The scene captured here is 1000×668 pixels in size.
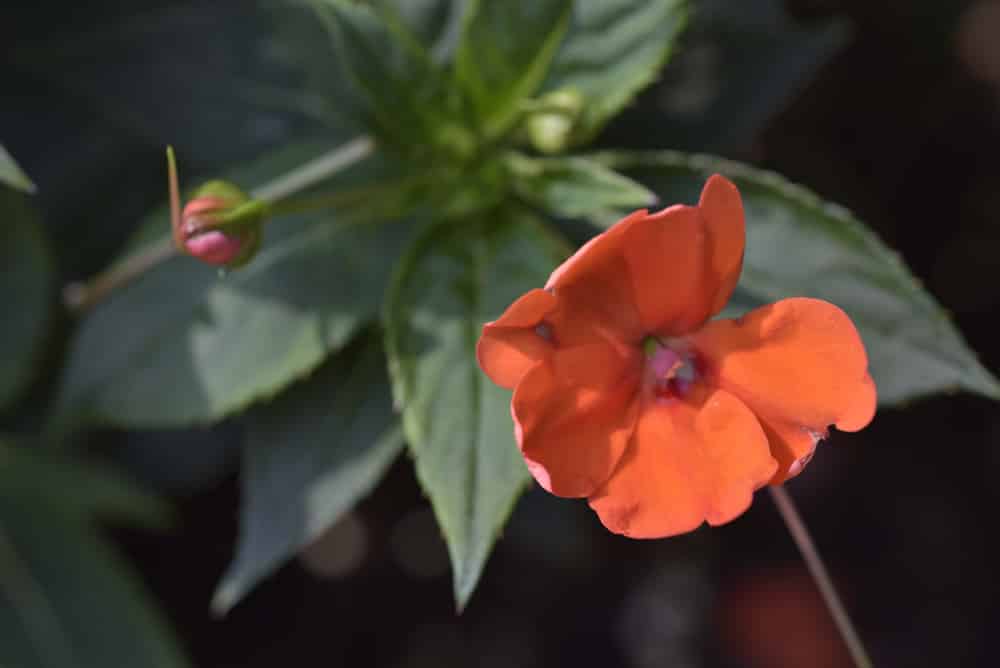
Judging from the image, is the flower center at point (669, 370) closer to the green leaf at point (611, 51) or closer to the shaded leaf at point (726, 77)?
the green leaf at point (611, 51)

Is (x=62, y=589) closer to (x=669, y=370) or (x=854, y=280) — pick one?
(x=669, y=370)

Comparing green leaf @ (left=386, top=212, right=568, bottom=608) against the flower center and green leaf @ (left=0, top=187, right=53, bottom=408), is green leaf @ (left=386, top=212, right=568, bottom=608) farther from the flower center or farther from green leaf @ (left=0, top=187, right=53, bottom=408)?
green leaf @ (left=0, top=187, right=53, bottom=408)

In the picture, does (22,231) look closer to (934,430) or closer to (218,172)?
(218,172)

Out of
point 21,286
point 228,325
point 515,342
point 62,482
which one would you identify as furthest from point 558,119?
point 62,482

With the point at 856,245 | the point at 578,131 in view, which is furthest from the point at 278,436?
the point at 856,245

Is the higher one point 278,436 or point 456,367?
point 456,367

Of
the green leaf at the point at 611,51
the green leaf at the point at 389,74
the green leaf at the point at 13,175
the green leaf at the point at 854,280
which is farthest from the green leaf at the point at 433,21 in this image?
the green leaf at the point at 13,175

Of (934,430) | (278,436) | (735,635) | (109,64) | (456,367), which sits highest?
(109,64)
